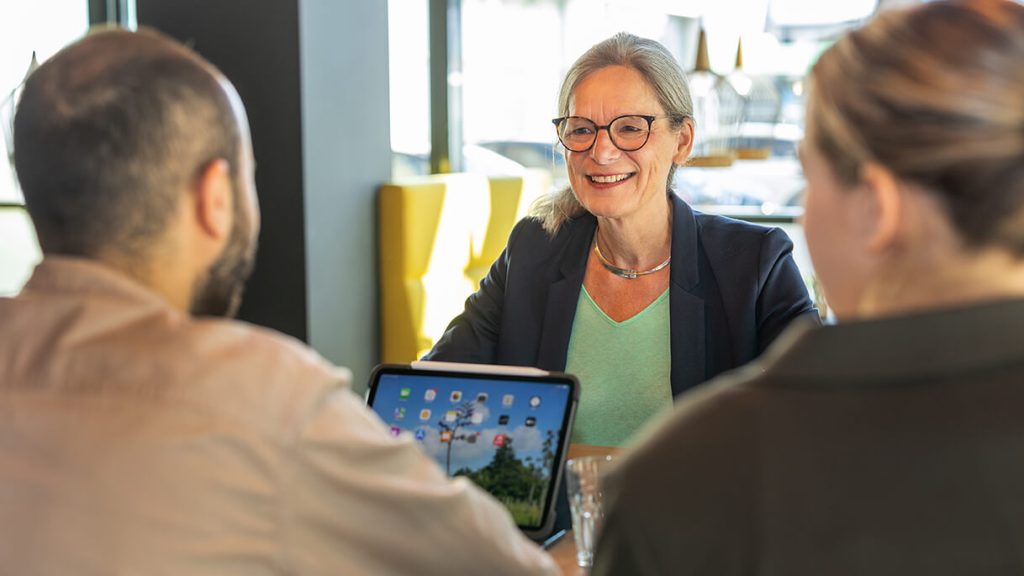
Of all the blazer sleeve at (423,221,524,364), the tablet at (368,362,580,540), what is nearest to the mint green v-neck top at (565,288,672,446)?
the blazer sleeve at (423,221,524,364)

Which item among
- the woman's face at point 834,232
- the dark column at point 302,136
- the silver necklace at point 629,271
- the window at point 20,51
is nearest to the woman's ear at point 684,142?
the silver necklace at point 629,271

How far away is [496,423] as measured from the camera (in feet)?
4.90

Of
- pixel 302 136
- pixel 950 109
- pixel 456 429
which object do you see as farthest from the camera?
pixel 302 136

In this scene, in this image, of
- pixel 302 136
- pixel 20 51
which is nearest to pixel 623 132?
pixel 302 136

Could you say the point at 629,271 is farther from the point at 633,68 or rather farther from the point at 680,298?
the point at 633,68

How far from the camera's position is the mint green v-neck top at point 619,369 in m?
2.05

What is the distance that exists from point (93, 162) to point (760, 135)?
475cm

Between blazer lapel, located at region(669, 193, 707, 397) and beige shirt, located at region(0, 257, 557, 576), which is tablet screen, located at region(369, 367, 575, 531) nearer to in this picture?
beige shirt, located at region(0, 257, 557, 576)

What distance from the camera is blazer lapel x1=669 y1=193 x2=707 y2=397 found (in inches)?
80.4

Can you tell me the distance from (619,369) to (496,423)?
0.65 m

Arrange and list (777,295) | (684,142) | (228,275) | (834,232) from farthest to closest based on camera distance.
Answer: (684,142)
(777,295)
(228,275)
(834,232)

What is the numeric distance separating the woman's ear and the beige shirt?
4.85 ft

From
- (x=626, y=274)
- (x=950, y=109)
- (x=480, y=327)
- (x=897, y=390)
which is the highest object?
(x=950, y=109)

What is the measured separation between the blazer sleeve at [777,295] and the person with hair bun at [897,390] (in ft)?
3.75
